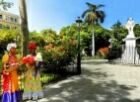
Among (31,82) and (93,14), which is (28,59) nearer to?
(31,82)

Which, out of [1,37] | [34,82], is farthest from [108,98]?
[1,37]

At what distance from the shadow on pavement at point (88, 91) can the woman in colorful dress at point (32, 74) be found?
2.10 feet

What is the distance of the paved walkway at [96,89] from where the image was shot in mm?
13273

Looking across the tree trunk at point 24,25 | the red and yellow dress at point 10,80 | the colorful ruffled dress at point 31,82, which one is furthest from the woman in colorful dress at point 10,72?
the tree trunk at point 24,25

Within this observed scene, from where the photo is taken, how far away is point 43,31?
75.7 meters

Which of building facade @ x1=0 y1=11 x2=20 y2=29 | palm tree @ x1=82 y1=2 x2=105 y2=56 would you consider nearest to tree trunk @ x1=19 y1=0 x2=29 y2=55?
palm tree @ x1=82 y1=2 x2=105 y2=56

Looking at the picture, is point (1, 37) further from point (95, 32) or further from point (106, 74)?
point (106, 74)

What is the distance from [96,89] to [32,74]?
3403 mm

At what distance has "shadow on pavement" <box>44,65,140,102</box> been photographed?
1316 cm

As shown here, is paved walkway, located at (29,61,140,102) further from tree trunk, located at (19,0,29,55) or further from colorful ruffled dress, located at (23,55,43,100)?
tree trunk, located at (19,0,29,55)

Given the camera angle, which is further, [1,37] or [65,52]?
[1,37]

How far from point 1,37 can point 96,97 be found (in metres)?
50.2

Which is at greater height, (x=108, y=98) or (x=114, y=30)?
(x=114, y=30)

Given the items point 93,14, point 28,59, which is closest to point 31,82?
point 28,59
